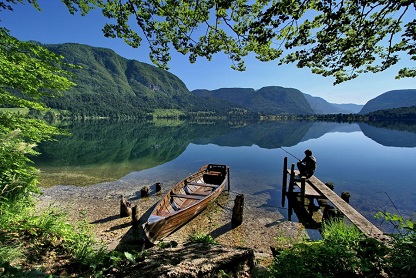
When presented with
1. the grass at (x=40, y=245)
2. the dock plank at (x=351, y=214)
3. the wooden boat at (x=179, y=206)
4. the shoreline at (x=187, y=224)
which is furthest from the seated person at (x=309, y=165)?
the grass at (x=40, y=245)

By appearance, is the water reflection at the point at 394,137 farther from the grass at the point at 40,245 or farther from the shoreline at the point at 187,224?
the grass at the point at 40,245

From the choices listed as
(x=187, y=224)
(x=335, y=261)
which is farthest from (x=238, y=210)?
(x=335, y=261)

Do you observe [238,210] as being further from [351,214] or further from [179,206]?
[351,214]

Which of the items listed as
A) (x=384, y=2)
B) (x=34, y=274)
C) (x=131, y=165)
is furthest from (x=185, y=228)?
(x=131, y=165)

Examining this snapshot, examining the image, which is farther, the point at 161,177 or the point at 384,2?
the point at 161,177

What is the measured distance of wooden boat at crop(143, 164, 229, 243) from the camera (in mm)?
10322

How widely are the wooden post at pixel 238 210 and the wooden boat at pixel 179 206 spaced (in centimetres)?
213

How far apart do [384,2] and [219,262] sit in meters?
9.40

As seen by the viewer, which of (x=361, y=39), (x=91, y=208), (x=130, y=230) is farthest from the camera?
(x=91, y=208)

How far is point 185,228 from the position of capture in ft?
43.6

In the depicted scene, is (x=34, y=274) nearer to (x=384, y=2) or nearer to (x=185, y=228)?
(x=185, y=228)

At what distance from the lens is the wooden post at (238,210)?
13594 mm

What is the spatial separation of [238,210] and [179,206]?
412cm

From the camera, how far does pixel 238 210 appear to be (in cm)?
1373
